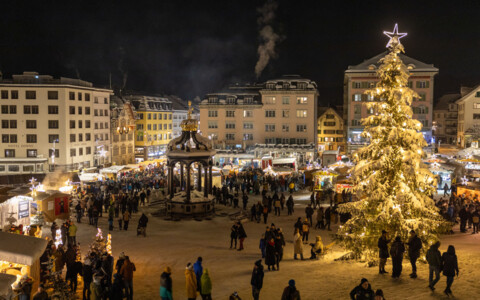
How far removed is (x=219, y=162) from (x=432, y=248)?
2073 inches

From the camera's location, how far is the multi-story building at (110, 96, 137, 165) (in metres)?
66.9

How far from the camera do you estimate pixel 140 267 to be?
653 inches

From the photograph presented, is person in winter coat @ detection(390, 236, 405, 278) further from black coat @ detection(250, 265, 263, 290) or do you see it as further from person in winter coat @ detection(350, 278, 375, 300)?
black coat @ detection(250, 265, 263, 290)

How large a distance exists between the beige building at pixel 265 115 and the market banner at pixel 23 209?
4588 centimetres

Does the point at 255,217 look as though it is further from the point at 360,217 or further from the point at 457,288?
the point at 457,288

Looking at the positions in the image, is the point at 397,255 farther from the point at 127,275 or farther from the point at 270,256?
the point at 127,275

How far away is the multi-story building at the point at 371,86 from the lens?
205 ft

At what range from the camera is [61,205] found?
26.1 meters

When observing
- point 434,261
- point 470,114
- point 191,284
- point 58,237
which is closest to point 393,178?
point 434,261

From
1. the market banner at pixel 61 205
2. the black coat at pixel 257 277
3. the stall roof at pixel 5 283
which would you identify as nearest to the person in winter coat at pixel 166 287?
the black coat at pixel 257 277

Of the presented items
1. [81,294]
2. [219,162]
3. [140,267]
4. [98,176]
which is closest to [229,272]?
[140,267]

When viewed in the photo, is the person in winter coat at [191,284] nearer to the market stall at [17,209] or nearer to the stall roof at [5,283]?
the stall roof at [5,283]

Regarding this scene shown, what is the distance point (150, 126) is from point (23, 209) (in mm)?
58348

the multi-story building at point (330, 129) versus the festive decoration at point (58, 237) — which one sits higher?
the multi-story building at point (330, 129)
